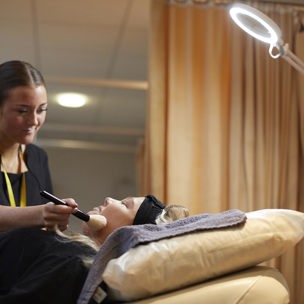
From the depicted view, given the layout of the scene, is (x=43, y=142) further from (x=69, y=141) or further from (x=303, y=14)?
(x=303, y=14)

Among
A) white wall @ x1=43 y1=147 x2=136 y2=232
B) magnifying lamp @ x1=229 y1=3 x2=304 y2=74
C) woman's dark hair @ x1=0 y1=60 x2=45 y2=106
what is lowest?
white wall @ x1=43 y1=147 x2=136 y2=232

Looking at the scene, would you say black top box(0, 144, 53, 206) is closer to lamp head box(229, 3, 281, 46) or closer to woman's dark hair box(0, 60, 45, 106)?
woman's dark hair box(0, 60, 45, 106)

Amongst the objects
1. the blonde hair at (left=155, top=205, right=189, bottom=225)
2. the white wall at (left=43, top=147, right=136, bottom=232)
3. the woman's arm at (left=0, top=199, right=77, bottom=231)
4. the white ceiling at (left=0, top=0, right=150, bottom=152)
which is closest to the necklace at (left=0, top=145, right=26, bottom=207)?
the woman's arm at (left=0, top=199, right=77, bottom=231)

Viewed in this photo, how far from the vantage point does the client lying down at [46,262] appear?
1.29 m

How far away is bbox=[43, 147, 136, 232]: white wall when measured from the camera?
5543 millimetres

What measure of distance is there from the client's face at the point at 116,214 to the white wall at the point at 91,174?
375 cm

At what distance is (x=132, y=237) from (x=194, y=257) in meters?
0.13

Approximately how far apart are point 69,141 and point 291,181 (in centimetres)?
316

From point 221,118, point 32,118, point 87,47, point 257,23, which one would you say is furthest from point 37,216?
point 87,47

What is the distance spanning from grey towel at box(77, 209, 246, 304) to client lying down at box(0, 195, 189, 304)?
0.19 ft

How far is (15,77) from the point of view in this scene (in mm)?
1889

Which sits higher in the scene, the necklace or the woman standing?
the woman standing

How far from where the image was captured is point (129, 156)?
18.8ft

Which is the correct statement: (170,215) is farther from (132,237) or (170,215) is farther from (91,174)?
(91,174)
